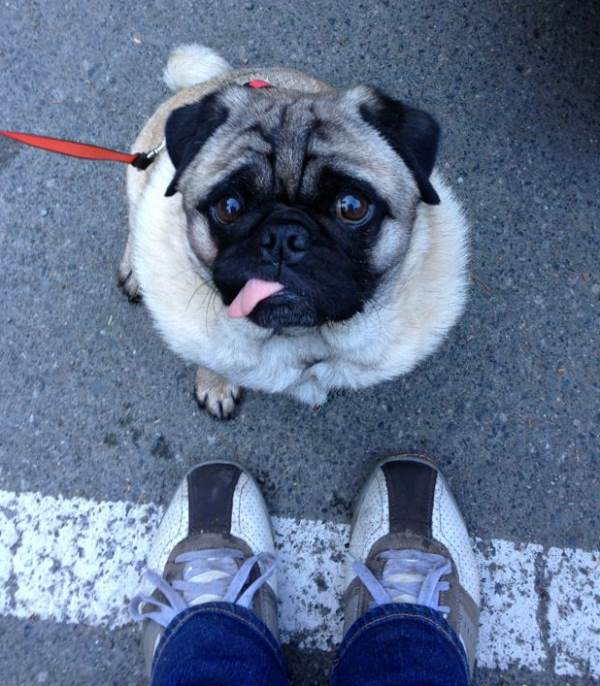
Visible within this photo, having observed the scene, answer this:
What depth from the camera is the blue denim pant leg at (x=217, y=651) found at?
A: 1922 mm

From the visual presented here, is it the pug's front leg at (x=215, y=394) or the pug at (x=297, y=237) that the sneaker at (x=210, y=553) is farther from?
the pug at (x=297, y=237)

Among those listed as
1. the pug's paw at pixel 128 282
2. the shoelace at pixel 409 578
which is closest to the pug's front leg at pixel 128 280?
the pug's paw at pixel 128 282

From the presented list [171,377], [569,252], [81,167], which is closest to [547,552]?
[569,252]

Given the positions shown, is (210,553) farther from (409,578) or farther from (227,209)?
(227,209)

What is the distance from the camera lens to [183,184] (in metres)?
1.82

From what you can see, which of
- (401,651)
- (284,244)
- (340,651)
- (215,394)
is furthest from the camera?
(215,394)

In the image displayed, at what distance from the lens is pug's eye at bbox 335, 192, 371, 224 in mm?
1710

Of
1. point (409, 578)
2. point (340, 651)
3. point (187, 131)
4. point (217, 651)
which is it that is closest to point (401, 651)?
point (340, 651)

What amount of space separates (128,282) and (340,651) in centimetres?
164

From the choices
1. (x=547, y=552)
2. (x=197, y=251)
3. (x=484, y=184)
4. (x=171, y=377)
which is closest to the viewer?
(x=197, y=251)

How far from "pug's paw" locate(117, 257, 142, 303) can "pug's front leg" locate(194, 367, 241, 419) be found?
0.42 m

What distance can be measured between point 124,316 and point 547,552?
6.46ft

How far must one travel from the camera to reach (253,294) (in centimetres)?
168

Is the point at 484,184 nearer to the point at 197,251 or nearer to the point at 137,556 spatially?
A: the point at 197,251
